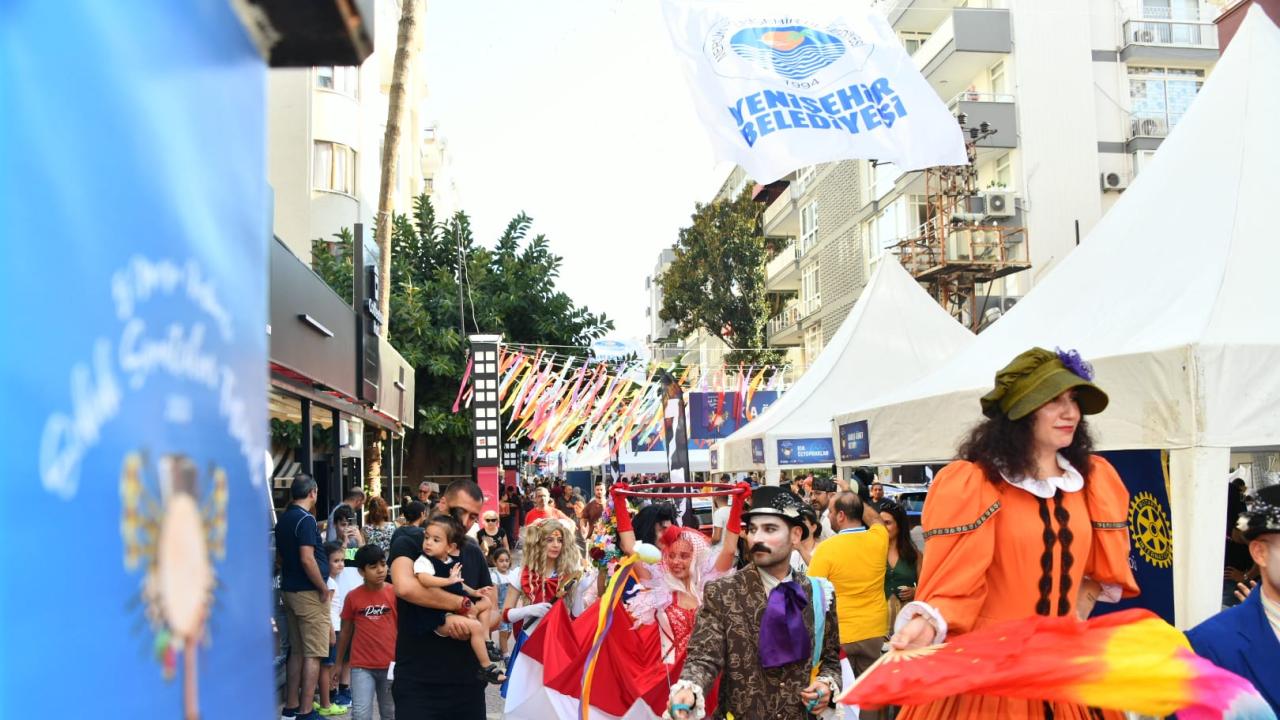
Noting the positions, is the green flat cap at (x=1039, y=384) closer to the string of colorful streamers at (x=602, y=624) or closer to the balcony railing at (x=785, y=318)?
the string of colorful streamers at (x=602, y=624)

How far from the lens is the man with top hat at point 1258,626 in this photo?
4.06 metres

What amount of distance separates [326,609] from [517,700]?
9.29 feet

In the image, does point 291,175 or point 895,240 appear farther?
point 895,240

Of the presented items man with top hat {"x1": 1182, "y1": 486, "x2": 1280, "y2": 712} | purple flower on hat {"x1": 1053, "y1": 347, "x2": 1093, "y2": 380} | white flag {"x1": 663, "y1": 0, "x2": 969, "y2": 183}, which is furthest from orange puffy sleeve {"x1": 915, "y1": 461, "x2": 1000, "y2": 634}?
white flag {"x1": 663, "y1": 0, "x2": 969, "y2": 183}

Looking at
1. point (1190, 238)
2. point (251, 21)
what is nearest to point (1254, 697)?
point (251, 21)

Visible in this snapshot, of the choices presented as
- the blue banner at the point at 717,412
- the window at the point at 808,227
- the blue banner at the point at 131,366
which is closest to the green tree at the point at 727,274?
the window at the point at 808,227

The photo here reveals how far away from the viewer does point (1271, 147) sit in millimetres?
7746

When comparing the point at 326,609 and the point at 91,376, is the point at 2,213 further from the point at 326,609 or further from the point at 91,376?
the point at 326,609

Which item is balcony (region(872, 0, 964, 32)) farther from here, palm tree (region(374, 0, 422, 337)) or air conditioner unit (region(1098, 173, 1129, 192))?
palm tree (region(374, 0, 422, 337))

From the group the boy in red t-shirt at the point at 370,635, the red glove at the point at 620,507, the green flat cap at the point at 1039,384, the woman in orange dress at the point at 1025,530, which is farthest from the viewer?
the boy in red t-shirt at the point at 370,635

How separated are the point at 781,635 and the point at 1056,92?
30.9 meters

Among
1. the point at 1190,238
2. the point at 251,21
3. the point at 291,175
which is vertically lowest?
the point at 251,21

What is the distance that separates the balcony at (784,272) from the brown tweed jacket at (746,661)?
46.4m

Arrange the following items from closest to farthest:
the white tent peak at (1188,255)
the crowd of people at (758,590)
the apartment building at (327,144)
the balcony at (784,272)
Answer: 1. the crowd of people at (758,590)
2. the white tent peak at (1188,255)
3. the apartment building at (327,144)
4. the balcony at (784,272)
